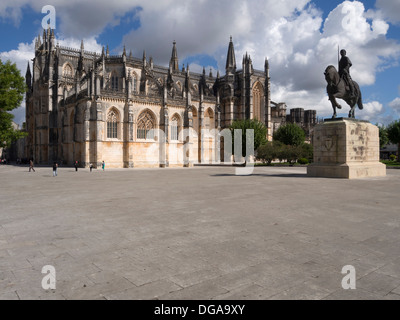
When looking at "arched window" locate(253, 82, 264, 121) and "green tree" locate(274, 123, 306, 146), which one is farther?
"arched window" locate(253, 82, 264, 121)

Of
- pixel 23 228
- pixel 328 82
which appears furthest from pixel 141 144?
pixel 23 228

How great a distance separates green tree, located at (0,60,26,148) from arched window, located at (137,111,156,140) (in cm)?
1416

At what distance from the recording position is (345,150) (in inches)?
696

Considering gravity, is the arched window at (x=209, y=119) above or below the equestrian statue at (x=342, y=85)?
above

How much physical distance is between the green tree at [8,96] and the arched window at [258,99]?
138ft

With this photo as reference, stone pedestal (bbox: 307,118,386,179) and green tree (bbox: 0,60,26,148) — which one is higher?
green tree (bbox: 0,60,26,148)

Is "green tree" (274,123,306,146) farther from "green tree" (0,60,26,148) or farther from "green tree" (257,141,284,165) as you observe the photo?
"green tree" (0,60,26,148)

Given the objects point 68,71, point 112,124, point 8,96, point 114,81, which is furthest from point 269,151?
point 68,71

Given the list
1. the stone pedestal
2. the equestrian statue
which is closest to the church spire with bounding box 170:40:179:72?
the equestrian statue

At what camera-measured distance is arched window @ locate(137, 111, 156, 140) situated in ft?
127

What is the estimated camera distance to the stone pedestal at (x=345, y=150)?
17719 millimetres

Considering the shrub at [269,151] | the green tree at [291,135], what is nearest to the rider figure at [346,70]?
the shrub at [269,151]

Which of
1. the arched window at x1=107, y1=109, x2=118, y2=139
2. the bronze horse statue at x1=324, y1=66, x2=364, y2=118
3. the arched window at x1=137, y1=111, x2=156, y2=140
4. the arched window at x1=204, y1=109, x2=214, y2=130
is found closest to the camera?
the bronze horse statue at x1=324, y1=66, x2=364, y2=118

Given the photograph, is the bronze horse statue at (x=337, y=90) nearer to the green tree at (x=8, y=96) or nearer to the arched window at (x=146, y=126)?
the arched window at (x=146, y=126)
